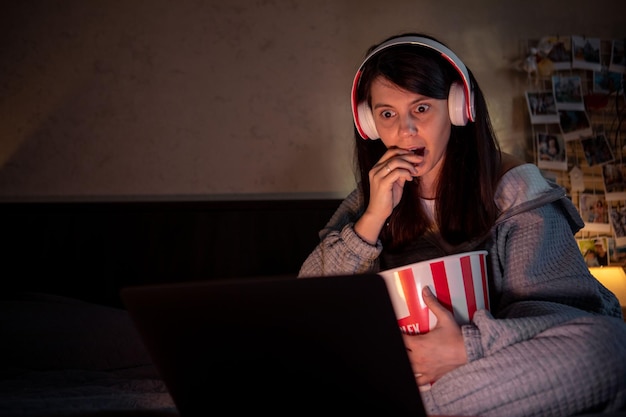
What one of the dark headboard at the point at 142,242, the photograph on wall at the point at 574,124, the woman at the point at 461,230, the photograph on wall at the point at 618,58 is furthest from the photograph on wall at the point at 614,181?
the woman at the point at 461,230

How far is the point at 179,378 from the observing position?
763 millimetres

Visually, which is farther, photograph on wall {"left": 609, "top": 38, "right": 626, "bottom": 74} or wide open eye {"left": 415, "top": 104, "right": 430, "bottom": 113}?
photograph on wall {"left": 609, "top": 38, "right": 626, "bottom": 74}

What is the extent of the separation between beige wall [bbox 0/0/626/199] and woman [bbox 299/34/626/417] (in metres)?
0.92

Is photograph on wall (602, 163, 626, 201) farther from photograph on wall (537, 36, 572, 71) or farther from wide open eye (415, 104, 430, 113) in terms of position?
wide open eye (415, 104, 430, 113)

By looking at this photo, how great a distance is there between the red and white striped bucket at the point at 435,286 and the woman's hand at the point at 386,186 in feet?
1.06

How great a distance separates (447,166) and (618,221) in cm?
149

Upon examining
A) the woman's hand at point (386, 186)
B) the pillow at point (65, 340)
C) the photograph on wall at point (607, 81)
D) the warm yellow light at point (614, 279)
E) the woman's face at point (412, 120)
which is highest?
the photograph on wall at point (607, 81)

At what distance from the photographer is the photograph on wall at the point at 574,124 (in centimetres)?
251

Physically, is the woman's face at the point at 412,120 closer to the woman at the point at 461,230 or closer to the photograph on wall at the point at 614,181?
the woman at the point at 461,230

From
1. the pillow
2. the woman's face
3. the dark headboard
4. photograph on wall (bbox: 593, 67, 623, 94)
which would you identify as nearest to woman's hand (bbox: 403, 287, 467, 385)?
the woman's face

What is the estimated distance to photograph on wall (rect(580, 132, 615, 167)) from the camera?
2.53 m

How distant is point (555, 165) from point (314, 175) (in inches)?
38.6

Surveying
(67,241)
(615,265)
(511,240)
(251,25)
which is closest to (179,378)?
(511,240)

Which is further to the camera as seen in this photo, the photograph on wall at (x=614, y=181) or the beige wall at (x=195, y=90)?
the photograph on wall at (x=614, y=181)
